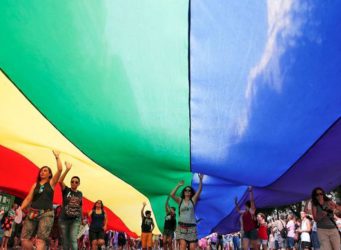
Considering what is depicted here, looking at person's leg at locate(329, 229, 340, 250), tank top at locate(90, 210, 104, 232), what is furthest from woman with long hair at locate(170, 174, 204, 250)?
tank top at locate(90, 210, 104, 232)

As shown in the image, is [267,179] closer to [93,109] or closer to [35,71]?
[93,109]

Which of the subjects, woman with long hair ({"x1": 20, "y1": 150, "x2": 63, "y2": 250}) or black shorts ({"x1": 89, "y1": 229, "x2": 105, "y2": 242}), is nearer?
woman with long hair ({"x1": 20, "y1": 150, "x2": 63, "y2": 250})

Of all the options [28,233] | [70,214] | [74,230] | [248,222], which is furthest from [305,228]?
[28,233]

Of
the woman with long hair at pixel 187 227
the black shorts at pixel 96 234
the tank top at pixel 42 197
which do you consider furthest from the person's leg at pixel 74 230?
the black shorts at pixel 96 234

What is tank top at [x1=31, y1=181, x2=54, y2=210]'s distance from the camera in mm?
4809

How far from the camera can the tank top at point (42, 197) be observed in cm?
481

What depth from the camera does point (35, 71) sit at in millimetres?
5059

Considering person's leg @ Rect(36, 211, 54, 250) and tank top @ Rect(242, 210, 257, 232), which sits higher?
tank top @ Rect(242, 210, 257, 232)

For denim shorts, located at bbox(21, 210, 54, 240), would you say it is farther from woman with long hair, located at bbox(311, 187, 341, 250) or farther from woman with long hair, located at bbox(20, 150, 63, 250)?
woman with long hair, located at bbox(311, 187, 341, 250)

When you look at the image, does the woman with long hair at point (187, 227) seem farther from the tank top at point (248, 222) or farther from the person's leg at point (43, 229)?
the tank top at point (248, 222)

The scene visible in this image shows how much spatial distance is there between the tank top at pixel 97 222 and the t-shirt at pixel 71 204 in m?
1.72

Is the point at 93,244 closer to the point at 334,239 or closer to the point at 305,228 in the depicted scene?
the point at 334,239

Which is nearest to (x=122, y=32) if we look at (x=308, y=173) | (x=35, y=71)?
(x=35, y=71)

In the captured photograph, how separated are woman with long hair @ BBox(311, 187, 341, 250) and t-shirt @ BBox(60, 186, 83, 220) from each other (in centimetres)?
A: 327
